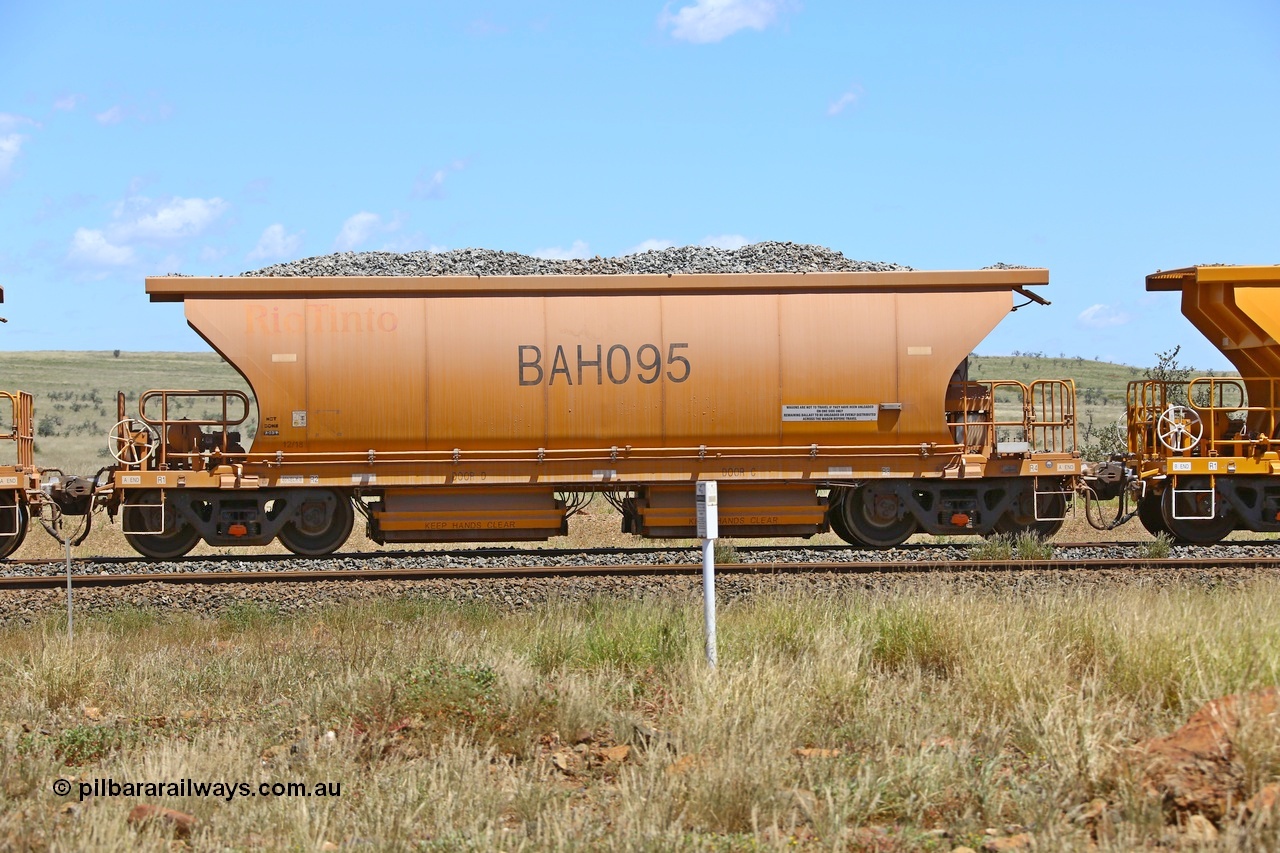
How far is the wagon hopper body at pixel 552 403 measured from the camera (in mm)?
13914

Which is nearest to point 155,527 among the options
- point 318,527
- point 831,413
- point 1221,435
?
point 318,527

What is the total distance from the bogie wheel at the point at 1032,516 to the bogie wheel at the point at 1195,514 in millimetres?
1533

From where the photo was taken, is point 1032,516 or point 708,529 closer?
point 708,529

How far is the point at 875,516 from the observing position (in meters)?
14.8

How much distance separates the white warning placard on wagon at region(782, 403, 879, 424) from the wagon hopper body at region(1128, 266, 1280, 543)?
12.2 feet

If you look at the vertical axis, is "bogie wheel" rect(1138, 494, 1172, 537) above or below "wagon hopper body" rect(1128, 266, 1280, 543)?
below

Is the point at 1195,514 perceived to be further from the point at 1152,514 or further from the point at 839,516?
the point at 839,516

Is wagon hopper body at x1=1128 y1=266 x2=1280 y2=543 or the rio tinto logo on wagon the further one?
wagon hopper body at x1=1128 y1=266 x2=1280 y2=543

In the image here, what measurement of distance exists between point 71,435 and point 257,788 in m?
42.9

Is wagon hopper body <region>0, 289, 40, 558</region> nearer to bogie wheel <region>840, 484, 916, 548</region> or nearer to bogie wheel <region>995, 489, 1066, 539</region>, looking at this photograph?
bogie wheel <region>840, 484, 916, 548</region>

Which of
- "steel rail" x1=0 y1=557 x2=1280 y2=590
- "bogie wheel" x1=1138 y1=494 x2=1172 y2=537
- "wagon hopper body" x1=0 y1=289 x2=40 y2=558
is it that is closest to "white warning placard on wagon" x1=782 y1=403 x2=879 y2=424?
"steel rail" x1=0 y1=557 x2=1280 y2=590

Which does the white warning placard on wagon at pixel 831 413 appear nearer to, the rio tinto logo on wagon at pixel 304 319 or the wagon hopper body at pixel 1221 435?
the wagon hopper body at pixel 1221 435

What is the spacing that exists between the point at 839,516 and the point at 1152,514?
4.61m

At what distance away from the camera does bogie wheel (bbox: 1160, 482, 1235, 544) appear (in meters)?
15.0
